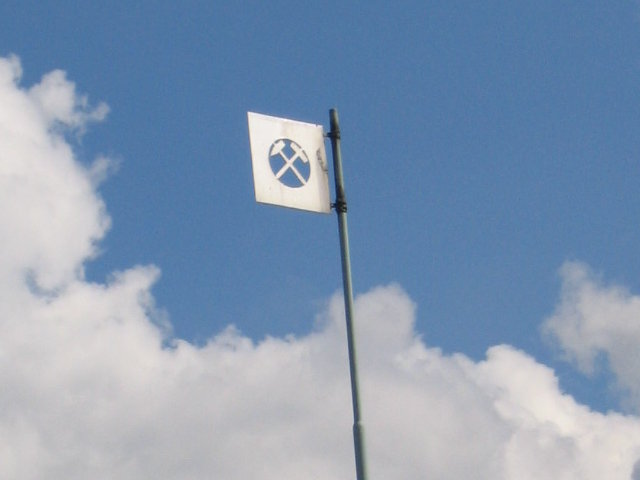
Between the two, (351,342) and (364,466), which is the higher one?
(351,342)

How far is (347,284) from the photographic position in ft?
69.7

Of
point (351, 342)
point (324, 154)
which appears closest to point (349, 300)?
point (351, 342)

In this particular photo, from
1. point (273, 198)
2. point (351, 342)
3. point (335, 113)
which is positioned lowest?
point (351, 342)

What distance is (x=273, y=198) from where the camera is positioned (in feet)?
69.4

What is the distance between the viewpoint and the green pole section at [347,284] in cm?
2050

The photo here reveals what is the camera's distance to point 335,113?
22.1 metres

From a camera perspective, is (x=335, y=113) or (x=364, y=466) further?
(x=335, y=113)

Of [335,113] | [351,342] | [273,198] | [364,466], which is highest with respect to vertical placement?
[335,113]

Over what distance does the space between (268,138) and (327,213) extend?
1133 millimetres

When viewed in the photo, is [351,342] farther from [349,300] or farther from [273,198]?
[273,198]

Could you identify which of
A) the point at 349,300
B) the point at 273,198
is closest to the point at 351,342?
the point at 349,300

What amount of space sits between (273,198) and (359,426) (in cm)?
285

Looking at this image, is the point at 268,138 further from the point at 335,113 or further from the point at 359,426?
the point at 359,426

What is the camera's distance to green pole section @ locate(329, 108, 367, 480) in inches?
807
